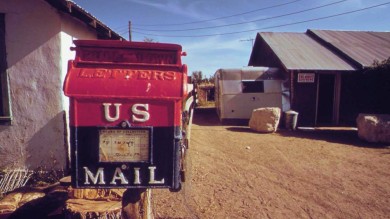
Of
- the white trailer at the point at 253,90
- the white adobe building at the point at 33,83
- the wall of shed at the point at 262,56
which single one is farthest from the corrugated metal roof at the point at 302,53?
the white adobe building at the point at 33,83

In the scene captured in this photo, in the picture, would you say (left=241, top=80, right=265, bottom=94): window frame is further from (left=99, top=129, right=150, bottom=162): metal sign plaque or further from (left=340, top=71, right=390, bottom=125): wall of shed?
(left=99, top=129, right=150, bottom=162): metal sign plaque

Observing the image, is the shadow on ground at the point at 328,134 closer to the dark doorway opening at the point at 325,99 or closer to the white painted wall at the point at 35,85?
the dark doorway opening at the point at 325,99

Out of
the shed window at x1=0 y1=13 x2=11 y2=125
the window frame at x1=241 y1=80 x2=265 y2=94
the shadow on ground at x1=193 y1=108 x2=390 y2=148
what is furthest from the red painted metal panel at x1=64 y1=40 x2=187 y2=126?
the window frame at x1=241 y1=80 x2=265 y2=94

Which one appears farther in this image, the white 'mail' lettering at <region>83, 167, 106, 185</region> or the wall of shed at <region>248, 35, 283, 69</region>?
the wall of shed at <region>248, 35, 283, 69</region>

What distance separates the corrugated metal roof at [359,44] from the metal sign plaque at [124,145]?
1370 cm

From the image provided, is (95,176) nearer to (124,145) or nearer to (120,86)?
(124,145)

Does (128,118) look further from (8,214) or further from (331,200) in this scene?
(331,200)

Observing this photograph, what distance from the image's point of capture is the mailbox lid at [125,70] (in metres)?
2.18

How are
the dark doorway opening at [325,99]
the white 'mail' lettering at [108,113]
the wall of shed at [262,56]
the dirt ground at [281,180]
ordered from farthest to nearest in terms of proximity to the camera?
the wall of shed at [262,56], the dark doorway opening at [325,99], the dirt ground at [281,180], the white 'mail' lettering at [108,113]

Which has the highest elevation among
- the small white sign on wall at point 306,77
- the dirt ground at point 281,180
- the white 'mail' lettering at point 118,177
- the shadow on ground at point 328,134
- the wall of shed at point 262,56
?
the wall of shed at point 262,56

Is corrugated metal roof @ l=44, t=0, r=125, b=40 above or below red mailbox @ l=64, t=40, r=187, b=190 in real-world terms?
above

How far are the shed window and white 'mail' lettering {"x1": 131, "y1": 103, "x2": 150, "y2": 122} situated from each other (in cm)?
443

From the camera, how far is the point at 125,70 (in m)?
2.35

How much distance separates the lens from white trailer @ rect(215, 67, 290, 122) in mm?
13234
